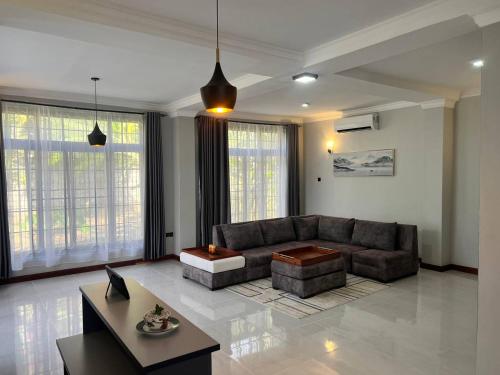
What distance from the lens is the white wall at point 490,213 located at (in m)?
2.47

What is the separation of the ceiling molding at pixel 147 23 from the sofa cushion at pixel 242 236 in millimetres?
3146

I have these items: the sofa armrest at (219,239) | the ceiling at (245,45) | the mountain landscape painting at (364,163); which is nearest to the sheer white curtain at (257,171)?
the mountain landscape painting at (364,163)

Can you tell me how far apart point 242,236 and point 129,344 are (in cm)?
416

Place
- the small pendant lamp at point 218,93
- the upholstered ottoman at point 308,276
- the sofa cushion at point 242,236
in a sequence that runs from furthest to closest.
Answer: the sofa cushion at point 242,236 < the upholstered ottoman at point 308,276 < the small pendant lamp at point 218,93

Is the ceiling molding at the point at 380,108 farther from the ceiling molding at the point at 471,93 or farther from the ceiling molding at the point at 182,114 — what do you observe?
the ceiling molding at the point at 182,114

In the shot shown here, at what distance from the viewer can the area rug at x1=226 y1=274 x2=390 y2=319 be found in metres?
4.39

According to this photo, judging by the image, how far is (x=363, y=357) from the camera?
324 cm

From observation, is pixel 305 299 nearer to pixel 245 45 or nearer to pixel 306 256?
pixel 306 256

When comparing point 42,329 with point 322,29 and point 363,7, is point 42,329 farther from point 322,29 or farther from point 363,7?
point 363,7

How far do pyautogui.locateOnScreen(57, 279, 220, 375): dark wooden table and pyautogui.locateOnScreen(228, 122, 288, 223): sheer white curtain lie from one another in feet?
15.4

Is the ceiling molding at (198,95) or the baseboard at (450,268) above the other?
the ceiling molding at (198,95)

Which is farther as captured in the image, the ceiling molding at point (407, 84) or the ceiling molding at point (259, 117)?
the ceiling molding at point (259, 117)

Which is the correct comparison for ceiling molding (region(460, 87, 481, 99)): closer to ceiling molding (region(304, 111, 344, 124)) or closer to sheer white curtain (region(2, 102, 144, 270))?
ceiling molding (region(304, 111, 344, 124))

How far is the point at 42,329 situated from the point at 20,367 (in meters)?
0.80
